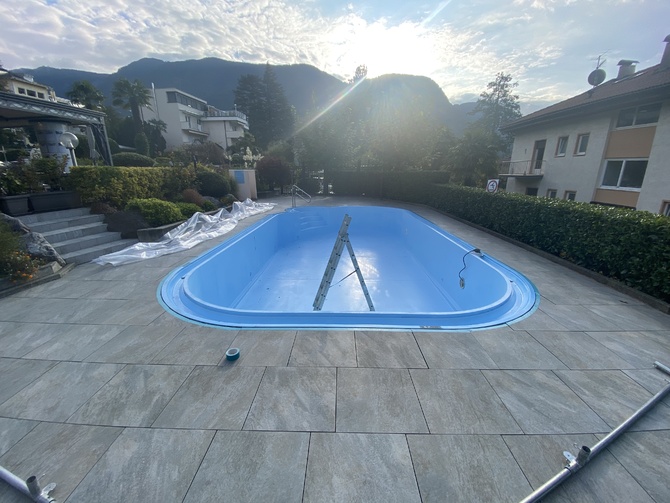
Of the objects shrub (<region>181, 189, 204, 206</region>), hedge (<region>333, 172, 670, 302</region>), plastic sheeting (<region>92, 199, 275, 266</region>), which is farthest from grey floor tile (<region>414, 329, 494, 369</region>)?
shrub (<region>181, 189, 204, 206</region>)

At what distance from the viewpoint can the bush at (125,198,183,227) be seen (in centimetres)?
654

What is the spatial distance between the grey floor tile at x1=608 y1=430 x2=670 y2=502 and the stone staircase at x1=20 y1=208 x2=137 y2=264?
718cm

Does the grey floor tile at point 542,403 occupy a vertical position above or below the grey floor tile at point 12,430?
above

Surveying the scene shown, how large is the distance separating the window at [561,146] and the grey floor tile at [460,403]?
16.4m

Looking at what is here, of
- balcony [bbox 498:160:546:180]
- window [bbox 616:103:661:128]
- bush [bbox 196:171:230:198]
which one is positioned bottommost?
bush [bbox 196:171:230:198]

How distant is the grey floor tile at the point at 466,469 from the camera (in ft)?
4.73

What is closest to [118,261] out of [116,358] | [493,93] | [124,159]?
[116,358]

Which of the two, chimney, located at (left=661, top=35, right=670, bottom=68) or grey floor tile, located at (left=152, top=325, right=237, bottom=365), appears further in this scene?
chimney, located at (left=661, top=35, right=670, bottom=68)

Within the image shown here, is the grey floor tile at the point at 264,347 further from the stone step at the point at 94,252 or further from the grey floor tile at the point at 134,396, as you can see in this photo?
the stone step at the point at 94,252

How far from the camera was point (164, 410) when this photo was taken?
1936 millimetres

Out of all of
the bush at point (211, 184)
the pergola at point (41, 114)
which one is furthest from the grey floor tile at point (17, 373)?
the bush at point (211, 184)

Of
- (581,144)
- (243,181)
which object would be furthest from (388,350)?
(581,144)

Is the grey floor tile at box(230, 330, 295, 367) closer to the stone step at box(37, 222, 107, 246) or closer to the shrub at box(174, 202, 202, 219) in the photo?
the stone step at box(37, 222, 107, 246)

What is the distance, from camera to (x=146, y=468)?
1.56 metres
